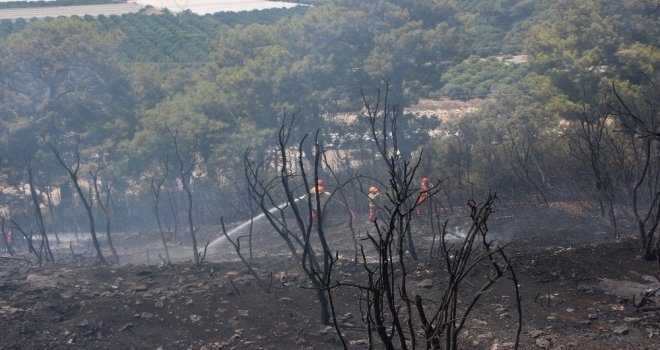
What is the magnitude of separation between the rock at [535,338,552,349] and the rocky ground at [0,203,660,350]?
0.01 metres

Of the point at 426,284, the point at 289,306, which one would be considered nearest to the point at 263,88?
the point at 289,306

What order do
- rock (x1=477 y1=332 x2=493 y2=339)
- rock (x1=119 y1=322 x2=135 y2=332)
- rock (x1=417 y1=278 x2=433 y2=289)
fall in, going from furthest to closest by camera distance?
rock (x1=417 y1=278 x2=433 y2=289), rock (x1=119 y1=322 x2=135 y2=332), rock (x1=477 y1=332 x2=493 y2=339)

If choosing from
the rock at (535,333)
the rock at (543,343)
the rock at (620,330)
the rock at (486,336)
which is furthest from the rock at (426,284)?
the rock at (620,330)

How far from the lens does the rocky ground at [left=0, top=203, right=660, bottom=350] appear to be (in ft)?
27.4

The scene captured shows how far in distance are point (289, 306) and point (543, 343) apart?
3867 mm

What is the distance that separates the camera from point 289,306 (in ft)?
33.5

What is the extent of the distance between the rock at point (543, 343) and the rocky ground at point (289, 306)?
0.01m

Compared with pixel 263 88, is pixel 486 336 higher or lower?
lower

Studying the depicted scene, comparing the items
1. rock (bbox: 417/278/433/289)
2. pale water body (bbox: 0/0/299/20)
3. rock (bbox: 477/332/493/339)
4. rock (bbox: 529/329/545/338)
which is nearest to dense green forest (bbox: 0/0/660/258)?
rock (bbox: 417/278/433/289)

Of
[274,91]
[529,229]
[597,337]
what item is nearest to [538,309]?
[597,337]

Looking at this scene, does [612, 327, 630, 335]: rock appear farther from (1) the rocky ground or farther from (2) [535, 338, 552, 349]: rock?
(2) [535, 338, 552, 349]: rock

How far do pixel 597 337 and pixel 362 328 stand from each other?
293cm

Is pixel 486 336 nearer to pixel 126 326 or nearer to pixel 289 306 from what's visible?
pixel 289 306

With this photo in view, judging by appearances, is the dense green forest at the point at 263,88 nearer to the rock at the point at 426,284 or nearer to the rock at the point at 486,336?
the rock at the point at 426,284
